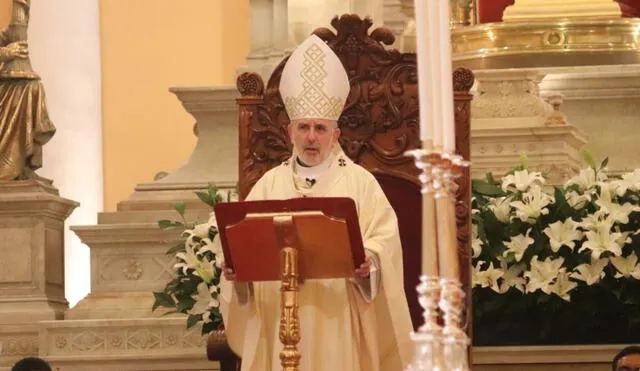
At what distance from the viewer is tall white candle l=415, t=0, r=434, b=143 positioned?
274 centimetres

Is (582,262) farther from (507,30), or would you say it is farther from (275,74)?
(507,30)

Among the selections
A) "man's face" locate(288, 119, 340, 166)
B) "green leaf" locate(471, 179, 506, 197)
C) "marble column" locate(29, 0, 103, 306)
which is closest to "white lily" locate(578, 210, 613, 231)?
"green leaf" locate(471, 179, 506, 197)

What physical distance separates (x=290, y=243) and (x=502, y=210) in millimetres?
1623

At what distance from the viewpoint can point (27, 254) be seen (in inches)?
334

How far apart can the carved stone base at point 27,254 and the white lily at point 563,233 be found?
285 cm

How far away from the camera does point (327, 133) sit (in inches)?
222

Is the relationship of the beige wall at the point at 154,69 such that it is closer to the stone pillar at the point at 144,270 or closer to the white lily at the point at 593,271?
the stone pillar at the point at 144,270

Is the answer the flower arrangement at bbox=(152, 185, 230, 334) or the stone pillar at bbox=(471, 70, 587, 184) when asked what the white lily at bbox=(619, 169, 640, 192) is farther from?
the flower arrangement at bbox=(152, 185, 230, 334)

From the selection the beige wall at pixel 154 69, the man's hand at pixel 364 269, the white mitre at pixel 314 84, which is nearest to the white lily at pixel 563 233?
the white mitre at pixel 314 84

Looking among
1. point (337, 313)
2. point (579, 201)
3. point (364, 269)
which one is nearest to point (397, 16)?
point (579, 201)

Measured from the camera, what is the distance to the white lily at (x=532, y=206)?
21.1ft

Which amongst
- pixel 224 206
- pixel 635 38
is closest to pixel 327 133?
pixel 224 206

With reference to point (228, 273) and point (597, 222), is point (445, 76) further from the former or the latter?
point (597, 222)

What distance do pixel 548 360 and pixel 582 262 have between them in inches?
14.9
